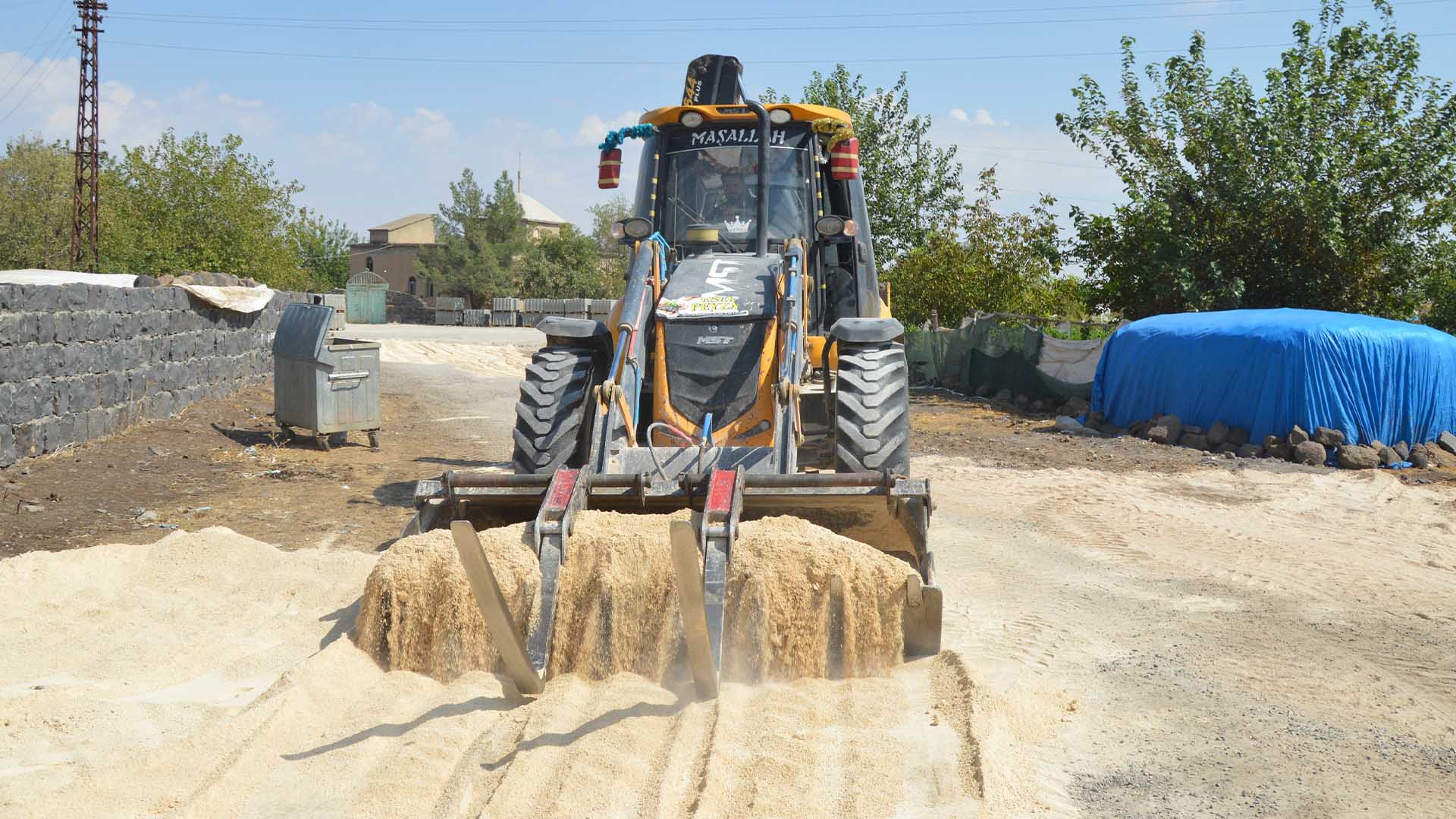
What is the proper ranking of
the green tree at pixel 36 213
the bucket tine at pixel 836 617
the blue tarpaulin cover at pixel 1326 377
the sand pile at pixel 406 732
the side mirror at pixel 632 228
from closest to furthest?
the sand pile at pixel 406 732, the bucket tine at pixel 836 617, the side mirror at pixel 632 228, the blue tarpaulin cover at pixel 1326 377, the green tree at pixel 36 213

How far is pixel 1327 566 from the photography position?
26.7 feet

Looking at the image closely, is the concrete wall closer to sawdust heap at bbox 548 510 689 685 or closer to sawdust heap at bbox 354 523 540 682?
sawdust heap at bbox 354 523 540 682

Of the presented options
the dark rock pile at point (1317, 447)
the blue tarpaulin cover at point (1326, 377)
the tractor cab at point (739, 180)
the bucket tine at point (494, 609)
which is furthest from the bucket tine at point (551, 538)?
the blue tarpaulin cover at point (1326, 377)

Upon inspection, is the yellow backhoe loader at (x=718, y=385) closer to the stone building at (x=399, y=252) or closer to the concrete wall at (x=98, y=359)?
the concrete wall at (x=98, y=359)

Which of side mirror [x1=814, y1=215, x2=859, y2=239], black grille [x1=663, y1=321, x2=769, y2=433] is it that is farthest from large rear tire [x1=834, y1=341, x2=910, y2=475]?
side mirror [x1=814, y1=215, x2=859, y2=239]

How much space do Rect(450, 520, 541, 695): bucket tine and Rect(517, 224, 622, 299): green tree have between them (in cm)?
5958

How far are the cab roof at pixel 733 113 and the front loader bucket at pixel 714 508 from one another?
3162mm

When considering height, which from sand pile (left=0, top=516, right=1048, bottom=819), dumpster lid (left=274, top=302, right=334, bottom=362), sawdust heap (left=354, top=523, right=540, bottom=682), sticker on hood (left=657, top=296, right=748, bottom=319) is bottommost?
sand pile (left=0, top=516, right=1048, bottom=819)

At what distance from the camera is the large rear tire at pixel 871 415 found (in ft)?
21.4

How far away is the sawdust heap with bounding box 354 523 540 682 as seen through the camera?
510 centimetres

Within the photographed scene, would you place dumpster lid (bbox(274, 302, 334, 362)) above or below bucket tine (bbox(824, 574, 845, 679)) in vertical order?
above

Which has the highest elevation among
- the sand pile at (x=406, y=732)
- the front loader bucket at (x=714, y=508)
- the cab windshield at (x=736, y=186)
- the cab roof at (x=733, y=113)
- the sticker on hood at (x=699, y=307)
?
the cab roof at (x=733, y=113)

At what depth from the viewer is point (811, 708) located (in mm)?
4684

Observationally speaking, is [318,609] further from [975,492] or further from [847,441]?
[975,492]
